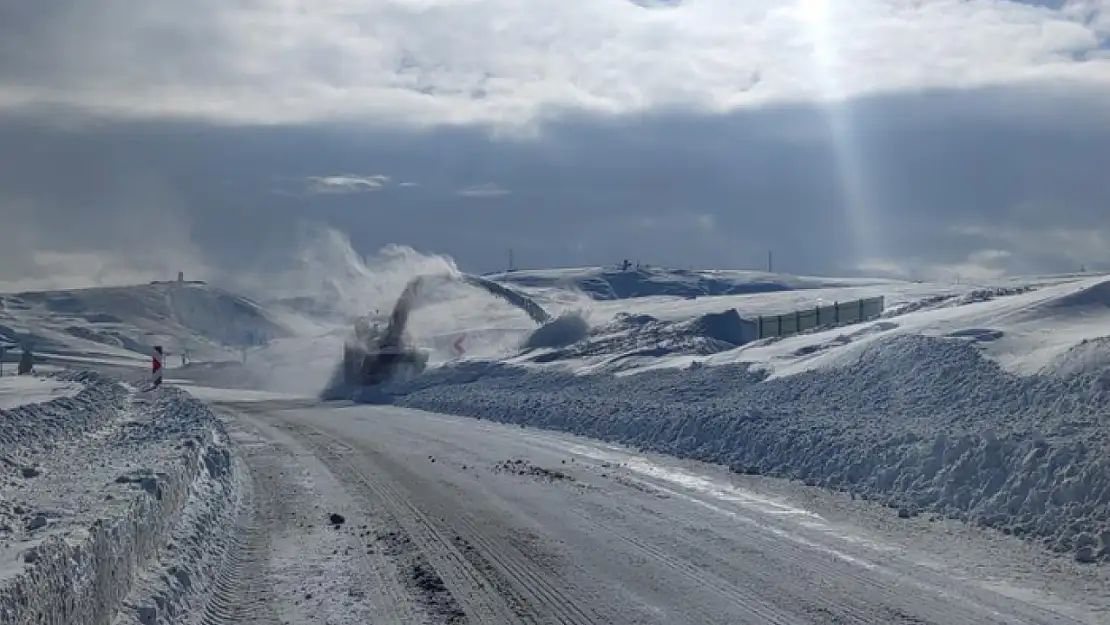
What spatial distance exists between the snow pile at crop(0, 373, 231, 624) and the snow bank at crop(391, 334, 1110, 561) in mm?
8610

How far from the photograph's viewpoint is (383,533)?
13430 mm

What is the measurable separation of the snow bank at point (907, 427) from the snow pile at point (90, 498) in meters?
8.61

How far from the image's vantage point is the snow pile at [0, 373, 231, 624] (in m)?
7.50

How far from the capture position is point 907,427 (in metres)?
19.0

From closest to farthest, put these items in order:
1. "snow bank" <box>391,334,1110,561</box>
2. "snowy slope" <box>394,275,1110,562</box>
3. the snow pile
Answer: the snow pile, "snow bank" <box>391,334,1110,561</box>, "snowy slope" <box>394,275,1110,562</box>

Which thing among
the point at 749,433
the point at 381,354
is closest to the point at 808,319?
the point at 381,354

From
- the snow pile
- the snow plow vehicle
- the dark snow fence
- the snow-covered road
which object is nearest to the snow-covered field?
the snow pile

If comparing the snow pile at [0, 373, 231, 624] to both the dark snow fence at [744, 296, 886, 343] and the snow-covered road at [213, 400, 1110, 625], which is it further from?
the dark snow fence at [744, 296, 886, 343]

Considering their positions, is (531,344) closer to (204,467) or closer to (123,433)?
(123,433)

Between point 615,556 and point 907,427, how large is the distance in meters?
8.62

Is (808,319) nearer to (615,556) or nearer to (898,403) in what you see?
(898,403)

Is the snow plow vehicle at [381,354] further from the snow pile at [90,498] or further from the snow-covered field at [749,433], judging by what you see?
the snow pile at [90,498]

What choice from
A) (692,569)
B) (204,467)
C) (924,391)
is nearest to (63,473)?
(204,467)

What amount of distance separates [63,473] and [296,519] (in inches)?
124
